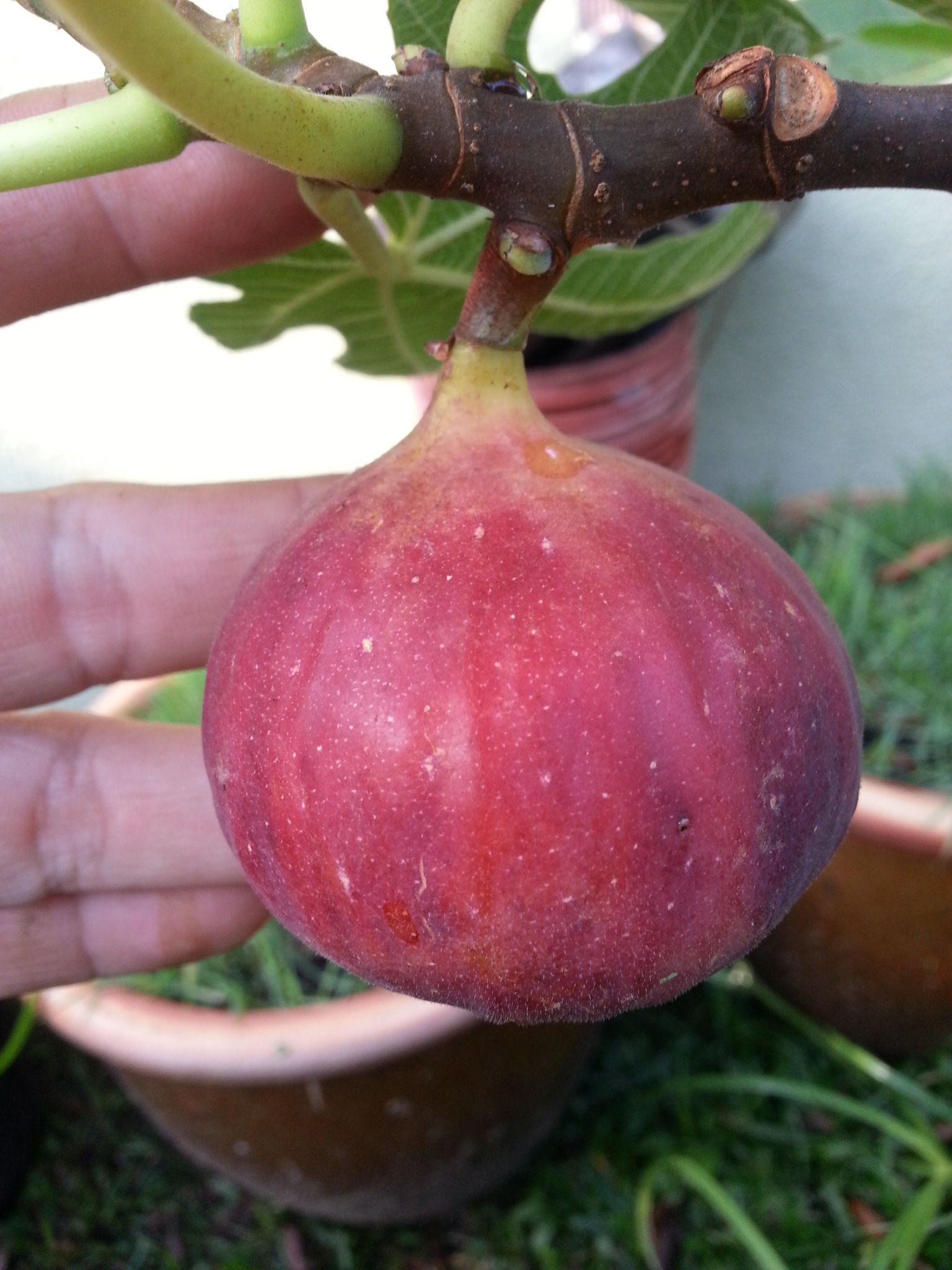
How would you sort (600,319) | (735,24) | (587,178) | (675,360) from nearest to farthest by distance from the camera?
(587,178) < (735,24) < (600,319) < (675,360)

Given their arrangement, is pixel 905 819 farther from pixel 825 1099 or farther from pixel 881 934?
pixel 825 1099

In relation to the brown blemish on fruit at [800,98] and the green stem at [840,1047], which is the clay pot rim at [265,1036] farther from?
the brown blemish on fruit at [800,98]

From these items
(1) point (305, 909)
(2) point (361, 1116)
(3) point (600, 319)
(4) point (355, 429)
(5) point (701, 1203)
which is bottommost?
(5) point (701, 1203)

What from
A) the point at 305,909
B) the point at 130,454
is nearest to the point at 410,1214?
the point at 305,909

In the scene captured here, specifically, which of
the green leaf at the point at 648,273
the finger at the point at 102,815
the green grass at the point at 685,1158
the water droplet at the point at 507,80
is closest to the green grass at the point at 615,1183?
the green grass at the point at 685,1158

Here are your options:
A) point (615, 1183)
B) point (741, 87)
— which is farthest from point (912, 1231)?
point (741, 87)

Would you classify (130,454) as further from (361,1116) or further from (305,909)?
(305,909)
